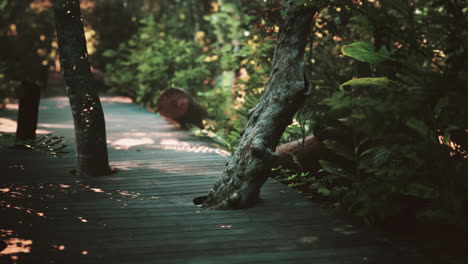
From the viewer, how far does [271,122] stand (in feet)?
14.5

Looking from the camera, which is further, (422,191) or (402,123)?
(402,123)

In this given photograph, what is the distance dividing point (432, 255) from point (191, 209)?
2.23 meters

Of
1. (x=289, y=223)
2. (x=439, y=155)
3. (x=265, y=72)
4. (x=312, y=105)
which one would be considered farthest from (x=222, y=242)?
(x=265, y=72)

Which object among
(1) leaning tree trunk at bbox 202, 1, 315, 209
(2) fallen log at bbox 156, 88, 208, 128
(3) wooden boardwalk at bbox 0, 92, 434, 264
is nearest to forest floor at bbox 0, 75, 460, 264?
(3) wooden boardwalk at bbox 0, 92, 434, 264

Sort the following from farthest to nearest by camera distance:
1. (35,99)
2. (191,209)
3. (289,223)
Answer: (35,99) → (191,209) → (289,223)

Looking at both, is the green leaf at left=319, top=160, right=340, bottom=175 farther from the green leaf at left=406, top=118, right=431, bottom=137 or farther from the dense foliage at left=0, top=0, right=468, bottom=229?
the green leaf at left=406, top=118, right=431, bottom=137

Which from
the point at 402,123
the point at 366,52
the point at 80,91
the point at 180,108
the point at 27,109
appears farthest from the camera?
the point at 180,108

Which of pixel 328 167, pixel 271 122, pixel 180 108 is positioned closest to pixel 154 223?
pixel 271 122

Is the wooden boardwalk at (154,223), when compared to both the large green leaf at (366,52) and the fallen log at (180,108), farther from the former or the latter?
the fallen log at (180,108)

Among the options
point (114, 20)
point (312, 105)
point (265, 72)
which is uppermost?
point (114, 20)

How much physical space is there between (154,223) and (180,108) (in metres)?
5.89

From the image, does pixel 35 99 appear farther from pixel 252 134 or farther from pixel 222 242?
pixel 222 242

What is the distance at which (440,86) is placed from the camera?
3041 millimetres

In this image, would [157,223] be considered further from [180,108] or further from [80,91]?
[180,108]
